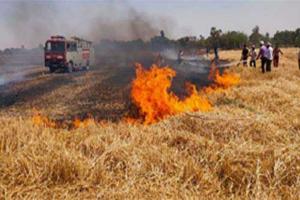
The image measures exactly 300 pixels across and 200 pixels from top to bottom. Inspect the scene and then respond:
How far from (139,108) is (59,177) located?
372 inches

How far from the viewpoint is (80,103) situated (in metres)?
19.5

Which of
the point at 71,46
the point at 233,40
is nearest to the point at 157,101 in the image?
the point at 71,46

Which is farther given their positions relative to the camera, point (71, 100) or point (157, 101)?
point (71, 100)

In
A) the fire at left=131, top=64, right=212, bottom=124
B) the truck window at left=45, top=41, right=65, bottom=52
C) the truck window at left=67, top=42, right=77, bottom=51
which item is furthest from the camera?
the truck window at left=67, top=42, right=77, bottom=51

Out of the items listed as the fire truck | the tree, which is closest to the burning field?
the fire truck

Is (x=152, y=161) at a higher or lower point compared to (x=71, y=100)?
higher

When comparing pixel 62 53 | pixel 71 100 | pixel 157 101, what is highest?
pixel 62 53

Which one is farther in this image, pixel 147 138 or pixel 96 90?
pixel 96 90

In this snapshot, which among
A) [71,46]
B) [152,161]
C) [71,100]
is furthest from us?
[71,46]

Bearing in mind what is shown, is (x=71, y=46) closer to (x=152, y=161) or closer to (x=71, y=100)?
(x=71, y=100)

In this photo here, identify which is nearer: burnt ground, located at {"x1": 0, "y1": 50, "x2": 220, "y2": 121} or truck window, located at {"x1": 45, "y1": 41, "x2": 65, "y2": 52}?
burnt ground, located at {"x1": 0, "y1": 50, "x2": 220, "y2": 121}

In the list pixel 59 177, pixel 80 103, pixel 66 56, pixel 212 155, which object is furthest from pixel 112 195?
pixel 66 56

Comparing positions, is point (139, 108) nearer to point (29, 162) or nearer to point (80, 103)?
point (80, 103)

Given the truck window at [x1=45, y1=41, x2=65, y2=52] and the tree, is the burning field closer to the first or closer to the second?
the truck window at [x1=45, y1=41, x2=65, y2=52]
